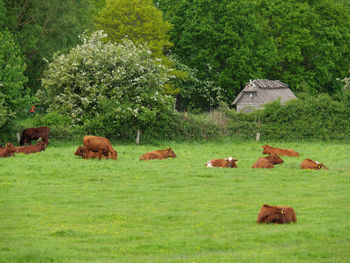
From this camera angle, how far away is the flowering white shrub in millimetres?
37844

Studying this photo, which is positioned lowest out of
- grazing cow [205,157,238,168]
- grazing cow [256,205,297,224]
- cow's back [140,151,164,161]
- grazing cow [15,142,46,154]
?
grazing cow [15,142,46,154]

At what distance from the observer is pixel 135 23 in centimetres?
6350

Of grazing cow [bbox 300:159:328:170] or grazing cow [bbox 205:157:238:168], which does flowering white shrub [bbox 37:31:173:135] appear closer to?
grazing cow [bbox 205:157:238:168]

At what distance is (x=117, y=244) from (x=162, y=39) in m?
52.3

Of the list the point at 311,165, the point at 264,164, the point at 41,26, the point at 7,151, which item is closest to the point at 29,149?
the point at 7,151

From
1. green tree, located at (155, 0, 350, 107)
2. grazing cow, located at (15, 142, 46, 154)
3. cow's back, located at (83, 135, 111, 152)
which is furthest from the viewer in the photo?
green tree, located at (155, 0, 350, 107)

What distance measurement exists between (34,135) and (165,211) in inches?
830

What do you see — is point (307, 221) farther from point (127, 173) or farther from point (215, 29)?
point (215, 29)

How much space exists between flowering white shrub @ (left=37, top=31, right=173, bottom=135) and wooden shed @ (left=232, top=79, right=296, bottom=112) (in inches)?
836

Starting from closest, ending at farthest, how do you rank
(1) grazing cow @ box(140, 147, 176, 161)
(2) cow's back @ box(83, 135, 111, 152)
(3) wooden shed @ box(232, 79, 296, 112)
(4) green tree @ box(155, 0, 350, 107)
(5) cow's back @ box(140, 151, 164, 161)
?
(2) cow's back @ box(83, 135, 111, 152) < (5) cow's back @ box(140, 151, 164, 161) < (1) grazing cow @ box(140, 147, 176, 161) < (3) wooden shed @ box(232, 79, 296, 112) < (4) green tree @ box(155, 0, 350, 107)

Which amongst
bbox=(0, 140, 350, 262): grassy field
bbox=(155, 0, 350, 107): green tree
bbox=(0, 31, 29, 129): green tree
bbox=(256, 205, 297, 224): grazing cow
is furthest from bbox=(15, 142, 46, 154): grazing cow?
bbox=(155, 0, 350, 107): green tree

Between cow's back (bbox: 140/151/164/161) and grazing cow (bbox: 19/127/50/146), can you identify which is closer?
cow's back (bbox: 140/151/164/161)

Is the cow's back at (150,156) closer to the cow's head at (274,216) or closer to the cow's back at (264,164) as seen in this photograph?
the cow's back at (264,164)

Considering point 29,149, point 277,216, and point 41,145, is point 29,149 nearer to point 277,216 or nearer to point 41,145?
point 41,145
